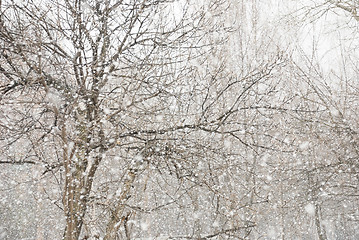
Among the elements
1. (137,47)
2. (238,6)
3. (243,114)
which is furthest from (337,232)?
(137,47)

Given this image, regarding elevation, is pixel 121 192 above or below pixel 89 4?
below

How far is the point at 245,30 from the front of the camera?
416 inches

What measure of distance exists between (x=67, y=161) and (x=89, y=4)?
1854 millimetres

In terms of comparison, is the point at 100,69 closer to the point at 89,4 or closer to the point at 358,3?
the point at 89,4

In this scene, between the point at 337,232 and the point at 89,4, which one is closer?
the point at 89,4

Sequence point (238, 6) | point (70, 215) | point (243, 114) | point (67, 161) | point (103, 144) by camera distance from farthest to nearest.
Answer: point (238, 6) < point (243, 114) < point (103, 144) < point (70, 215) < point (67, 161)

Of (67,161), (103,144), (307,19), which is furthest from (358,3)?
(67,161)

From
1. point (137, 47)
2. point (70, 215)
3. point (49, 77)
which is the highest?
point (137, 47)

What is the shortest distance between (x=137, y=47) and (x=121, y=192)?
5.98 ft

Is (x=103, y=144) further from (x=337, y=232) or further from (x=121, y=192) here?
(x=337, y=232)

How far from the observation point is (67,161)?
7.63 ft

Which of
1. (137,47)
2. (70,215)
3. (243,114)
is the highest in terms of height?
(243,114)

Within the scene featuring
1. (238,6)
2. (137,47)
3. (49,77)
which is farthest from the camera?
(238,6)

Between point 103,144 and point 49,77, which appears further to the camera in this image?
point 49,77
